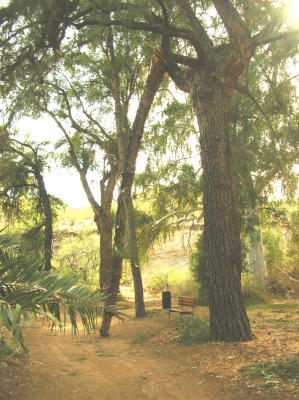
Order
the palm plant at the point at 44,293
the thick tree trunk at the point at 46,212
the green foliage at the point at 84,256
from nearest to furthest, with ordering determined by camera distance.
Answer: the palm plant at the point at 44,293
the thick tree trunk at the point at 46,212
the green foliage at the point at 84,256

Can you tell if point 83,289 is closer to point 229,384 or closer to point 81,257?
point 229,384

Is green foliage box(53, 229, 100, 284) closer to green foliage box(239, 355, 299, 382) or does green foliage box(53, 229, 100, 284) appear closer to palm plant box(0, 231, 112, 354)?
green foliage box(239, 355, 299, 382)

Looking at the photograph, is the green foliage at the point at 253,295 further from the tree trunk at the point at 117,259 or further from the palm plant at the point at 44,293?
the palm plant at the point at 44,293

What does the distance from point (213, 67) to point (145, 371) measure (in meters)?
5.92

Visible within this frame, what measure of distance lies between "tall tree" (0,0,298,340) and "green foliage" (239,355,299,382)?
1.68 m

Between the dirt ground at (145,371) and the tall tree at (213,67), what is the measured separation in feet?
2.62

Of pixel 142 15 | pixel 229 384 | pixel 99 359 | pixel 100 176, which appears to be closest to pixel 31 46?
pixel 142 15

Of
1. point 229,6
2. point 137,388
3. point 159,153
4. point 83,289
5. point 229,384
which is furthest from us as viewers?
point 159,153

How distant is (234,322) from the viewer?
7023mm

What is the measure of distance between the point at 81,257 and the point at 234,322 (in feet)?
62.9

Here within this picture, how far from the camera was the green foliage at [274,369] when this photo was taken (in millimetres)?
4727

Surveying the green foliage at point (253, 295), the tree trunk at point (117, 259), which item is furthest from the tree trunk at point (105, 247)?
the tree trunk at point (117, 259)

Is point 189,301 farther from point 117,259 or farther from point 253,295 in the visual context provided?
point 253,295

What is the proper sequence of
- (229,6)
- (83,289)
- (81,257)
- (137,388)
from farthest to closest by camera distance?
(81,257) → (229,6) → (137,388) → (83,289)
